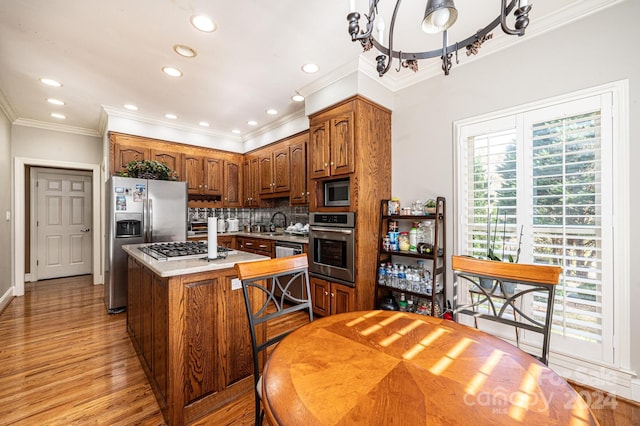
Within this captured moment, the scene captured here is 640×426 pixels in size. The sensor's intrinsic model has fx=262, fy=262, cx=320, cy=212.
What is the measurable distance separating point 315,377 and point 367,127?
2.41m

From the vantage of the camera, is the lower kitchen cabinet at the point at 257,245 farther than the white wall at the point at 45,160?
No

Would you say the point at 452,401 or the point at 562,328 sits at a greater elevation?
the point at 452,401

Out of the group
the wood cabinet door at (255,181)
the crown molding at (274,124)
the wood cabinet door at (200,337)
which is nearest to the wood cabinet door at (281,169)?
the crown molding at (274,124)

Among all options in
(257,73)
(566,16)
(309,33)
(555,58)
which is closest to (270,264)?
(309,33)

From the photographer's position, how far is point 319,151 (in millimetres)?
2986

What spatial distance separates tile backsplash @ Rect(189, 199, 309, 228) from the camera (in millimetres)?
4461

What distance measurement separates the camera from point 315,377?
807 millimetres

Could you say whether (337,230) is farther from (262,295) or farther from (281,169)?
(281,169)

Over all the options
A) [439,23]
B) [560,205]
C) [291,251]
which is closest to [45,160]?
[291,251]

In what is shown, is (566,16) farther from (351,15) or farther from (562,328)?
(562,328)

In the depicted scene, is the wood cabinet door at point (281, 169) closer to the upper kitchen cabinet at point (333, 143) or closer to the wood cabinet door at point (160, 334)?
the upper kitchen cabinet at point (333, 143)

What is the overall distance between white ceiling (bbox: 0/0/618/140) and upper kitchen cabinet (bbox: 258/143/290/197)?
823 millimetres

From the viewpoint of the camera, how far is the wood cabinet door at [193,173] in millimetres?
4363

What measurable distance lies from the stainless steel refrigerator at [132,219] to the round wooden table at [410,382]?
10.2 feet
